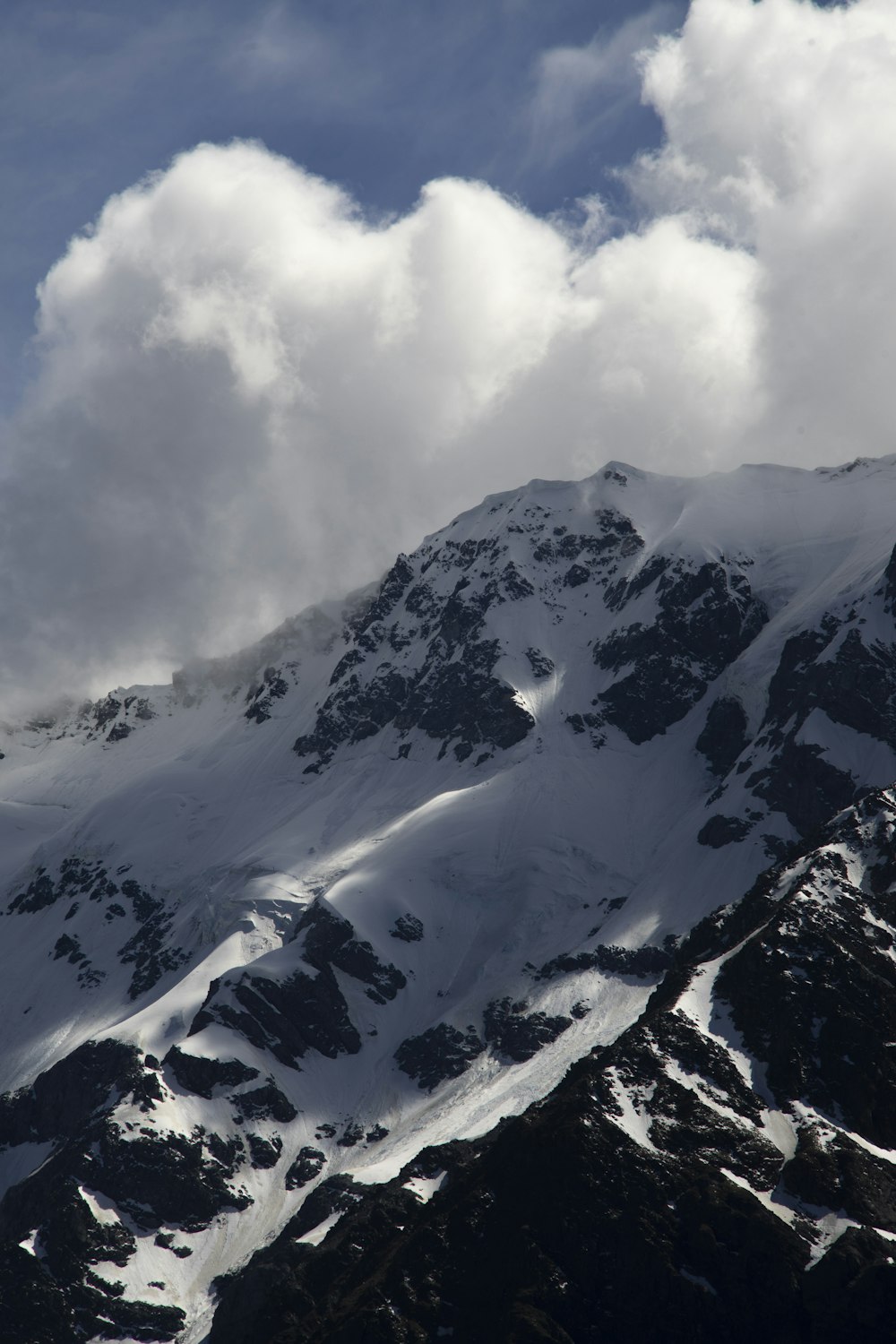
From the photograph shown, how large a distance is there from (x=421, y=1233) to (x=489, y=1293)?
11.3 metres

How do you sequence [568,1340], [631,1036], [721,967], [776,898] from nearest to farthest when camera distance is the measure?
[568,1340] < [631,1036] < [721,967] < [776,898]

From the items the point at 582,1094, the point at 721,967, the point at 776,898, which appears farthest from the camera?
the point at 776,898

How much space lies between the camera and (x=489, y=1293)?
137000 millimetres

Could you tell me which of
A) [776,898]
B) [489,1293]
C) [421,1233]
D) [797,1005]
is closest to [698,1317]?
[489,1293]

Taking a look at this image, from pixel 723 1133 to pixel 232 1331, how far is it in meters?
80.1

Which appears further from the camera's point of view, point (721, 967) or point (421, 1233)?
point (721, 967)

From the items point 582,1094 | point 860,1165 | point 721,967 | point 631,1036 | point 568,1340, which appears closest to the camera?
point 568,1340

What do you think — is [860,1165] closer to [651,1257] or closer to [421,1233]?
[651,1257]

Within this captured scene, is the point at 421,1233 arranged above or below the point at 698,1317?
above

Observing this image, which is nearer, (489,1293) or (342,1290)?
(489,1293)

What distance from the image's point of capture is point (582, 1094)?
149750mm

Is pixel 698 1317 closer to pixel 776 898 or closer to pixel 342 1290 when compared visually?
pixel 342 1290

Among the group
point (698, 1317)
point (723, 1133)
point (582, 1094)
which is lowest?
point (698, 1317)

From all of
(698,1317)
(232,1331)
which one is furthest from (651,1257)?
(232,1331)
